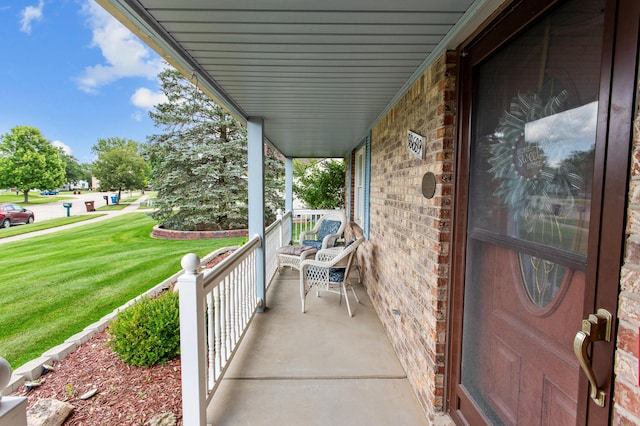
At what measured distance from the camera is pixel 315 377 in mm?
2498

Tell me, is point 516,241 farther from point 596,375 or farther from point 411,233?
point 411,233

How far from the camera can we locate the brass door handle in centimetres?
89

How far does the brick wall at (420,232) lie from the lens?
1.91 m

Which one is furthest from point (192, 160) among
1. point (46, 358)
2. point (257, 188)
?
point (46, 358)

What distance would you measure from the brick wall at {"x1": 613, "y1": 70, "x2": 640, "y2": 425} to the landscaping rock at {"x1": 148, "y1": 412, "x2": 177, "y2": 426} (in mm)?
2266

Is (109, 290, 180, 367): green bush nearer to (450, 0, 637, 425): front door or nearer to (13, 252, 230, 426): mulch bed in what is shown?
(13, 252, 230, 426): mulch bed

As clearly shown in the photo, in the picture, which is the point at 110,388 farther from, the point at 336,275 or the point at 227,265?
the point at 336,275

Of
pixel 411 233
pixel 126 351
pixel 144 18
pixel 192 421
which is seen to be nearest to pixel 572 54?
pixel 411 233

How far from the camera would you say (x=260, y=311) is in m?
3.85

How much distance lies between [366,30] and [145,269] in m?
6.62

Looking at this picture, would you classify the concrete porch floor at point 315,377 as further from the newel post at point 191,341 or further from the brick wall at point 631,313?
the brick wall at point 631,313

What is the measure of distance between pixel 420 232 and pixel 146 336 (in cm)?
246

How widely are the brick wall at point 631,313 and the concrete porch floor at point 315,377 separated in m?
1.48

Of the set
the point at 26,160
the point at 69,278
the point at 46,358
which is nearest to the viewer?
the point at 46,358
